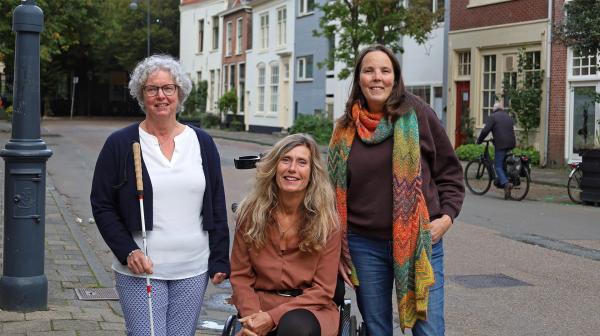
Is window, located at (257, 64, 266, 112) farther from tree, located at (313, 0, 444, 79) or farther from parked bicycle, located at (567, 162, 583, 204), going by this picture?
parked bicycle, located at (567, 162, 583, 204)

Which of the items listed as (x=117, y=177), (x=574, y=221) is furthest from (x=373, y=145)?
(x=574, y=221)

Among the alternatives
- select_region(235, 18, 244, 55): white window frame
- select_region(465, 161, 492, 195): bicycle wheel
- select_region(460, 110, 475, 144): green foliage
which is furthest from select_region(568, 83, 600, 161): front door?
select_region(235, 18, 244, 55): white window frame

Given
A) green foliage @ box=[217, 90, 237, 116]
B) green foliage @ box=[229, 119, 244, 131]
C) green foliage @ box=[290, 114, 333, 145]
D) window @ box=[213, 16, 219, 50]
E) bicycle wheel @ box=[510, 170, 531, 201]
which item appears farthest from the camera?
window @ box=[213, 16, 219, 50]

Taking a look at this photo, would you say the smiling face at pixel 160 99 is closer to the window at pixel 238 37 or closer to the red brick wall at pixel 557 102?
the red brick wall at pixel 557 102

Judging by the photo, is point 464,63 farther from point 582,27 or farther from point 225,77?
point 225,77

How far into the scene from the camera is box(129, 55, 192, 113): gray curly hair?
3.57 metres

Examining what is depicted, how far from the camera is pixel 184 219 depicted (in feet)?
11.7

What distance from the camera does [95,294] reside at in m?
6.74

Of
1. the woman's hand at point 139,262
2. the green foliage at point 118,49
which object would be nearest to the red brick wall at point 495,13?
the woman's hand at point 139,262

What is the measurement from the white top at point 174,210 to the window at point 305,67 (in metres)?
34.2

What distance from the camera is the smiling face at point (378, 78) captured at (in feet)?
11.8

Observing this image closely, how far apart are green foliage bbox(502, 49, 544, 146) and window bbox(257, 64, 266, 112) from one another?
2096cm

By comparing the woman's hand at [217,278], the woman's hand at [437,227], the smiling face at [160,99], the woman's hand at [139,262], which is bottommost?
the woman's hand at [217,278]

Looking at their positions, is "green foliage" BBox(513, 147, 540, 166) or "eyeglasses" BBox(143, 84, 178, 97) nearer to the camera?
"eyeglasses" BBox(143, 84, 178, 97)
